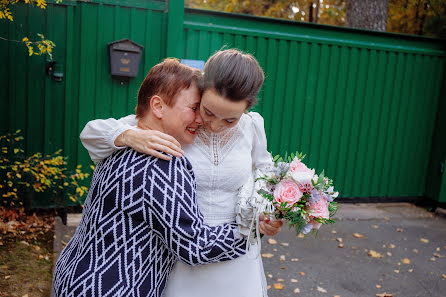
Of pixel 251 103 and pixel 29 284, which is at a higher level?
pixel 251 103

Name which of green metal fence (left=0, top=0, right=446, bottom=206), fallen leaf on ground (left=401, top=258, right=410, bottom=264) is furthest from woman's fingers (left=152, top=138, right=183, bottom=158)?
fallen leaf on ground (left=401, top=258, right=410, bottom=264)

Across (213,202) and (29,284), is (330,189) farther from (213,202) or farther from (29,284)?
(29,284)

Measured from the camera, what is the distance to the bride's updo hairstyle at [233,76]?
1.79 metres

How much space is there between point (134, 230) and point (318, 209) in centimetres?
76

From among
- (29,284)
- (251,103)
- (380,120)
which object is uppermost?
(251,103)

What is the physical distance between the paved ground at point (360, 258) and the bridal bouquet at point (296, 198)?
9.00 ft

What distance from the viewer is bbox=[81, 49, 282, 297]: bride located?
1.81 meters

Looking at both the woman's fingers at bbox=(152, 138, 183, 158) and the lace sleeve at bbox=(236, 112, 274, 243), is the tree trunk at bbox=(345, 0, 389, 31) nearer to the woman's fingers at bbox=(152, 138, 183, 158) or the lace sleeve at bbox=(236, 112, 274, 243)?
the lace sleeve at bbox=(236, 112, 274, 243)

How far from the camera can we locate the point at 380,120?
7.31 m

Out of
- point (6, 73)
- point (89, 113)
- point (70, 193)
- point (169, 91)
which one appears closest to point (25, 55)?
point (6, 73)

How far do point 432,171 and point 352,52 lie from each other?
2576mm

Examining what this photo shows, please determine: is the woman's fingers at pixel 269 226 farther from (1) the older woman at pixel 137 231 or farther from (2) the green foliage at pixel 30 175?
(2) the green foliage at pixel 30 175

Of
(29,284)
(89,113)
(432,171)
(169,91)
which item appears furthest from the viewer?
(432,171)

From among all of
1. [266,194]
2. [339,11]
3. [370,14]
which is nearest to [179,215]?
[266,194]
